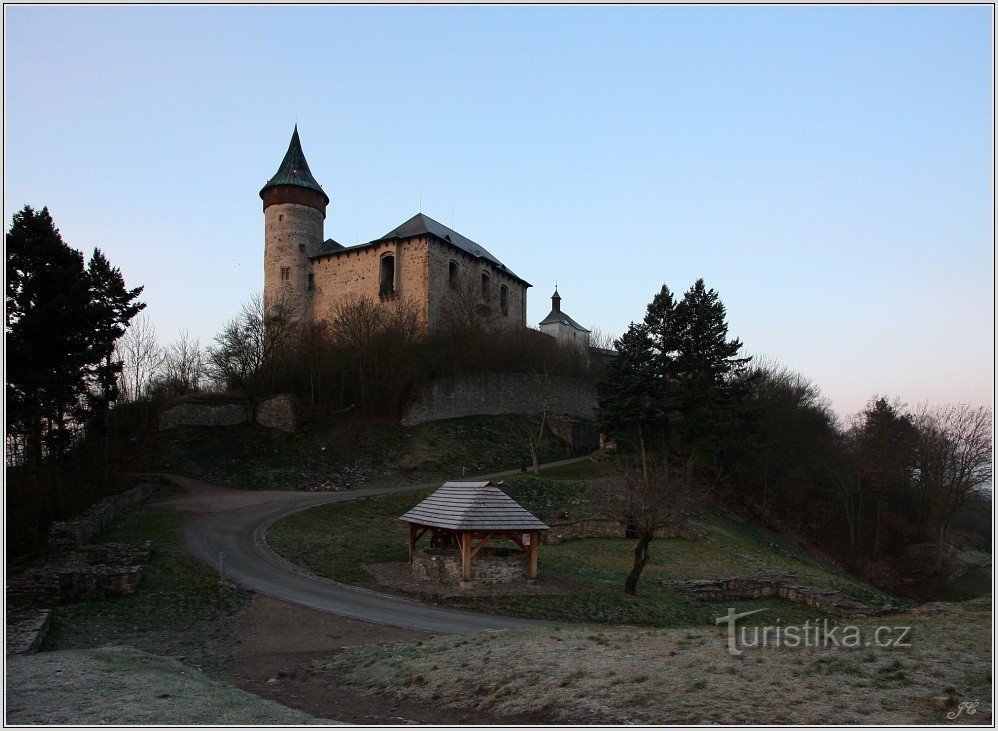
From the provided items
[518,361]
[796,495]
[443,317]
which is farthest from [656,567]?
[443,317]

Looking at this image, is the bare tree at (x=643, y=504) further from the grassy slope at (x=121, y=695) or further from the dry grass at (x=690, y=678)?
the grassy slope at (x=121, y=695)

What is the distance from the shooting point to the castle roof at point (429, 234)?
4469 cm

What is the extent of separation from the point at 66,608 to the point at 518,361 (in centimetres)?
2926

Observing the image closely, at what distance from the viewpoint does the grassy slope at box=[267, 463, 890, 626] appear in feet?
44.0

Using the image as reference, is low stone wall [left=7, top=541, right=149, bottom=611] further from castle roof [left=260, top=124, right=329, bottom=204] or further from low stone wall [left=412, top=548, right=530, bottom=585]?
castle roof [left=260, top=124, right=329, bottom=204]

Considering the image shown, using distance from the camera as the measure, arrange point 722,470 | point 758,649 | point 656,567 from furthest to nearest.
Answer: point 722,470 < point 656,567 < point 758,649

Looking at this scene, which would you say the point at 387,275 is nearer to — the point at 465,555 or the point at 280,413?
the point at 280,413

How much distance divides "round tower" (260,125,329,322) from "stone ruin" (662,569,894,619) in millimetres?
36004

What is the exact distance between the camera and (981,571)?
26.8 meters

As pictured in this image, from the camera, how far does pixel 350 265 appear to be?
4562 cm

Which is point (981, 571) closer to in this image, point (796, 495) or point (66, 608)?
point (796, 495)

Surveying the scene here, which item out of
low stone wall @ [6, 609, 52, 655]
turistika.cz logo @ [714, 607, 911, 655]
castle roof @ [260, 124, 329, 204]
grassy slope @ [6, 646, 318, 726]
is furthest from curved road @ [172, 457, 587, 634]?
castle roof @ [260, 124, 329, 204]

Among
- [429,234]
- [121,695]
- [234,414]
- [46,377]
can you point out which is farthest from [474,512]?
[429,234]

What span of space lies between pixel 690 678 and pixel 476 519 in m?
8.47
